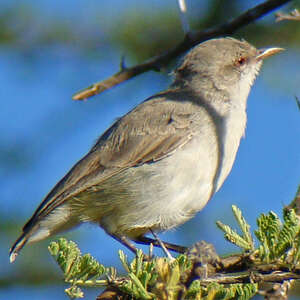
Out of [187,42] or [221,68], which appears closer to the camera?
[187,42]

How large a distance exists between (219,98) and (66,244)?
3.19 m

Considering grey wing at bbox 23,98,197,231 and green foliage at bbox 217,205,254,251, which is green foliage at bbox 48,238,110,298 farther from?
grey wing at bbox 23,98,197,231

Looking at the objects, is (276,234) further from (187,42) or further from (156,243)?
(156,243)

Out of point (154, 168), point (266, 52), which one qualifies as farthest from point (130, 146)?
point (266, 52)

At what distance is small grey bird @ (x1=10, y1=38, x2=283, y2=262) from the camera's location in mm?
4898

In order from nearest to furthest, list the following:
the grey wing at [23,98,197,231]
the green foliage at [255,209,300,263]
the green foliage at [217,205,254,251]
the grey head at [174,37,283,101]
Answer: the green foliage at [255,209,300,263] → the green foliage at [217,205,254,251] → the grey wing at [23,98,197,231] → the grey head at [174,37,283,101]

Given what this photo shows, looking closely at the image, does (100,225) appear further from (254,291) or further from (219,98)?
(254,291)

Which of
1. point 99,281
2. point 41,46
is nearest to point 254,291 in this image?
point 99,281

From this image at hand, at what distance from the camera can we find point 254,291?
2666 millimetres

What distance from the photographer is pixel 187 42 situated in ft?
14.1

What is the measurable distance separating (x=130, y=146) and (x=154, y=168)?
400 mm

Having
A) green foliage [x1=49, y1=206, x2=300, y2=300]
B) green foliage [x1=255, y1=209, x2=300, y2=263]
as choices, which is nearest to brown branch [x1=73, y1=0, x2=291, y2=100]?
green foliage [x1=49, y1=206, x2=300, y2=300]

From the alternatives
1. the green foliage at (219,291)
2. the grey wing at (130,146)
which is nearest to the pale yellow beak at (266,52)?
the grey wing at (130,146)

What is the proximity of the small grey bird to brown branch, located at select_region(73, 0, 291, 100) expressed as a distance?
3.10 ft
